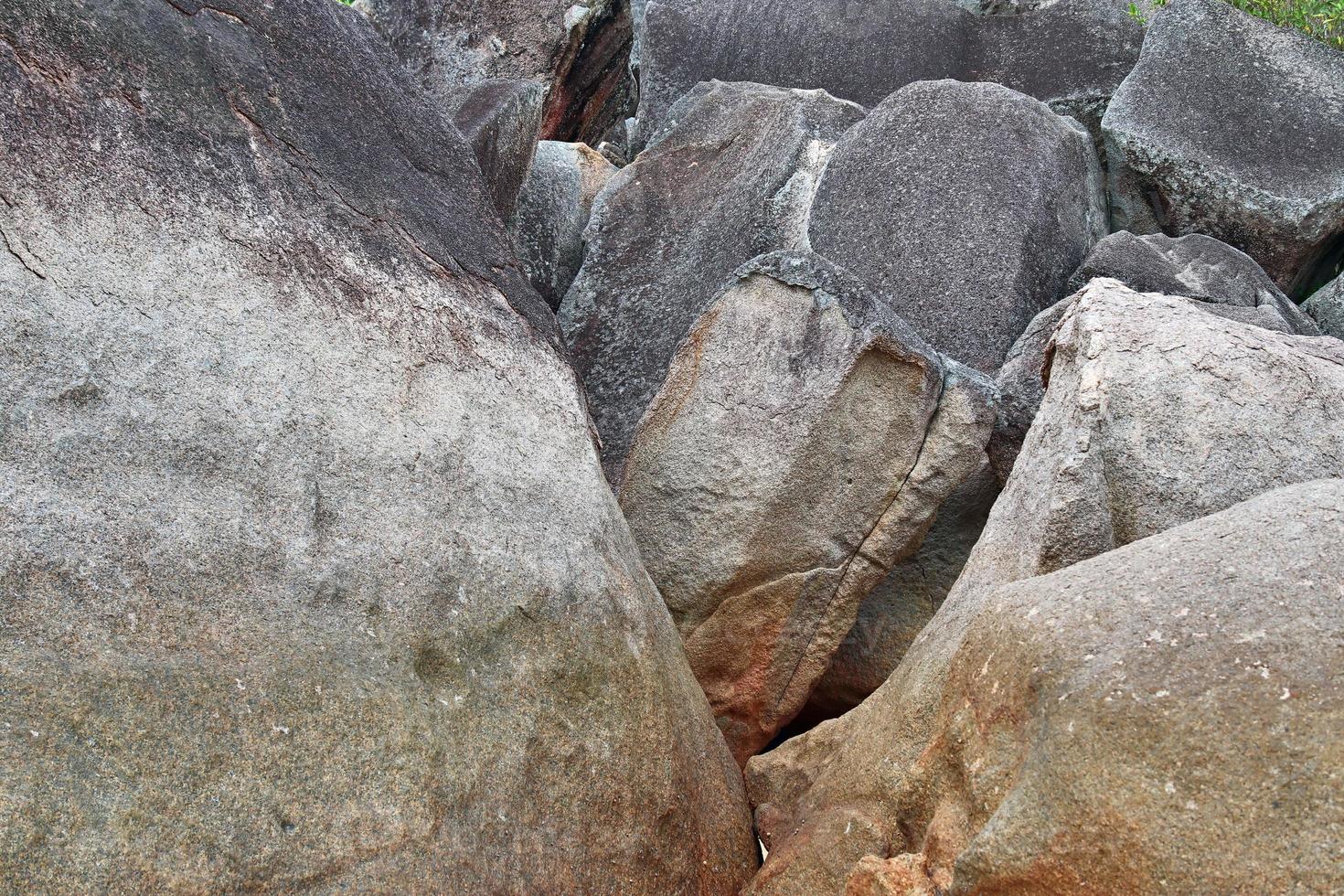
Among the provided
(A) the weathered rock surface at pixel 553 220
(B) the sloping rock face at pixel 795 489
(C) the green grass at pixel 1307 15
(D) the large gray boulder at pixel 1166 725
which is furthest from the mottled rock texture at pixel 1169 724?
(C) the green grass at pixel 1307 15

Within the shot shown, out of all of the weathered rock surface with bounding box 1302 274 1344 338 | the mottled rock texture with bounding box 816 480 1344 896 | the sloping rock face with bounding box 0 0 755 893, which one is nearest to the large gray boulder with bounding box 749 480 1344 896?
the mottled rock texture with bounding box 816 480 1344 896

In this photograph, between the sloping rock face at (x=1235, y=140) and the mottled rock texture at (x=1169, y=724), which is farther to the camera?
the sloping rock face at (x=1235, y=140)

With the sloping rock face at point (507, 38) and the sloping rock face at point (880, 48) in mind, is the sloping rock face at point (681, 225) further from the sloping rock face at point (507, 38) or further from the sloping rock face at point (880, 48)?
the sloping rock face at point (507, 38)

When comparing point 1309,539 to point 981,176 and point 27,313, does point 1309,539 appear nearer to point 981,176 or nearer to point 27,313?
point 27,313

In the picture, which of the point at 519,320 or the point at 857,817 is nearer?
the point at 857,817

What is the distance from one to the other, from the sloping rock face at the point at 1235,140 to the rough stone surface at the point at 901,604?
6.46ft

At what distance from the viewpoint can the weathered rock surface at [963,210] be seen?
198 inches

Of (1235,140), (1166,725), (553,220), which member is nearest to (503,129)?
(553,220)

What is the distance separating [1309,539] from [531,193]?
4.23m

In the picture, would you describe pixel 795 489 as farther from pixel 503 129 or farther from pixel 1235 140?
pixel 1235 140

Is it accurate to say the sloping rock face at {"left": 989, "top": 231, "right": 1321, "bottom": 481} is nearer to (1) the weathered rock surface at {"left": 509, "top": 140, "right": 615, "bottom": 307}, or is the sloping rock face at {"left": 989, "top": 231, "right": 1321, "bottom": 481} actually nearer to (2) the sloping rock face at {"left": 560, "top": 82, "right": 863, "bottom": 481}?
(2) the sloping rock face at {"left": 560, "top": 82, "right": 863, "bottom": 481}

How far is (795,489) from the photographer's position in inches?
155

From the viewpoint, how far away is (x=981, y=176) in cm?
525

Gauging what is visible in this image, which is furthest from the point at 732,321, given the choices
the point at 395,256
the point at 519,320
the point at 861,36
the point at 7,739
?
the point at 861,36
